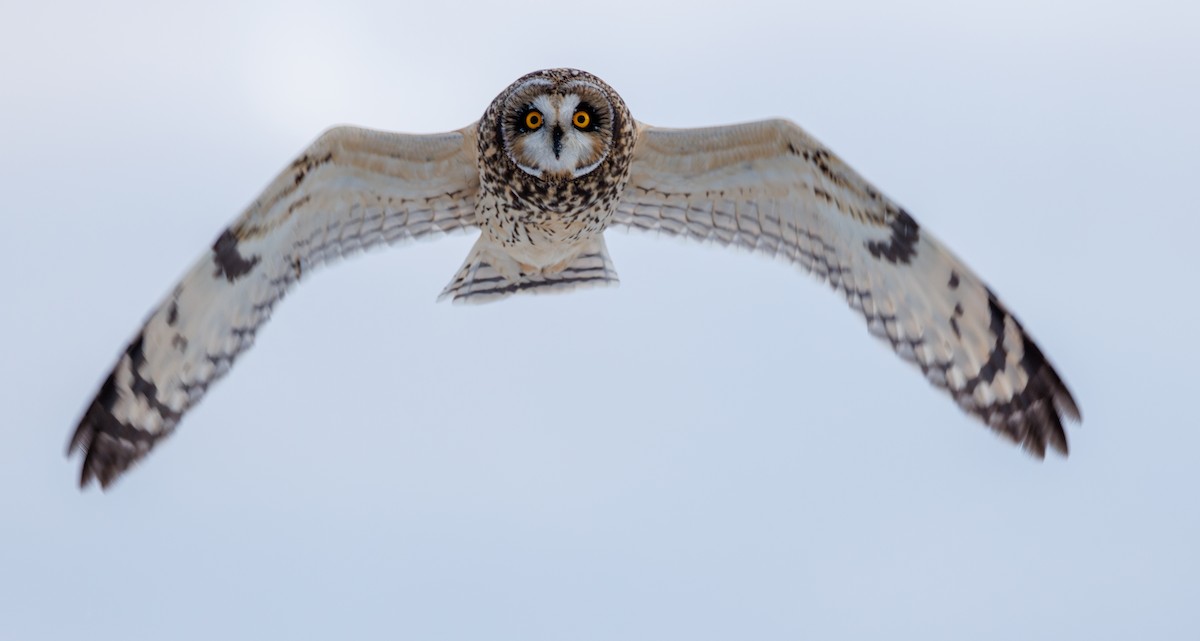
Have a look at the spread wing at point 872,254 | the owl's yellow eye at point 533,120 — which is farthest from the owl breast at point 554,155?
the spread wing at point 872,254

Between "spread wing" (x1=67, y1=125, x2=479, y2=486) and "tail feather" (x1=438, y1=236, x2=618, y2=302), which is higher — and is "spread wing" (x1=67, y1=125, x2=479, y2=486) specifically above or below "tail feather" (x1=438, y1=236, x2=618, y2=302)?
below

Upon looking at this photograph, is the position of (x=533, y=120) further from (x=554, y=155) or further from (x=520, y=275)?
(x=520, y=275)

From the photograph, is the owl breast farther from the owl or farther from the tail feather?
the tail feather

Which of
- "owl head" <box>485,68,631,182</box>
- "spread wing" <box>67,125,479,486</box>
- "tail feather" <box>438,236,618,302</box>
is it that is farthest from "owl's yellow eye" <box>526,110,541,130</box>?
"tail feather" <box>438,236,618,302</box>

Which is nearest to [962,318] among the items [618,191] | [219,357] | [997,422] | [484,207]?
[997,422]

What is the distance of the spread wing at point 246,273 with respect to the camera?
298 inches

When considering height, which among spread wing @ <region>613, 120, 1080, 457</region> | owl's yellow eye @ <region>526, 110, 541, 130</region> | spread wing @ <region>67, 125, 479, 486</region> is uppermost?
spread wing @ <region>613, 120, 1080, 457</region>

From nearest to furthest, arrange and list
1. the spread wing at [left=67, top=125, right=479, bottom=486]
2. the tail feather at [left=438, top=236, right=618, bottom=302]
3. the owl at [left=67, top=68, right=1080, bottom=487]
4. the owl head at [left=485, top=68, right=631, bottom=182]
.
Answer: the owl head at [left=485, top=68, right=631, bottom=182] < the owl at [left=67, top=68, right=1080, bottom=487] < the spread wing at [left=67, top=125, right=479, bottom=486] < the tail feather at [left=438, top=236, right=618, bottom=302]

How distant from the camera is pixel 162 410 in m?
7.67

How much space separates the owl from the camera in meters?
7.44

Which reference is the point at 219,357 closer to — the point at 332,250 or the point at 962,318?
the point at 332,250

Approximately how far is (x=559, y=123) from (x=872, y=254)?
5.86 feet

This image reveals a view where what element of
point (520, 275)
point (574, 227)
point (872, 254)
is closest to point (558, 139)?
point (574, 227)

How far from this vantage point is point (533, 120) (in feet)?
23.9
